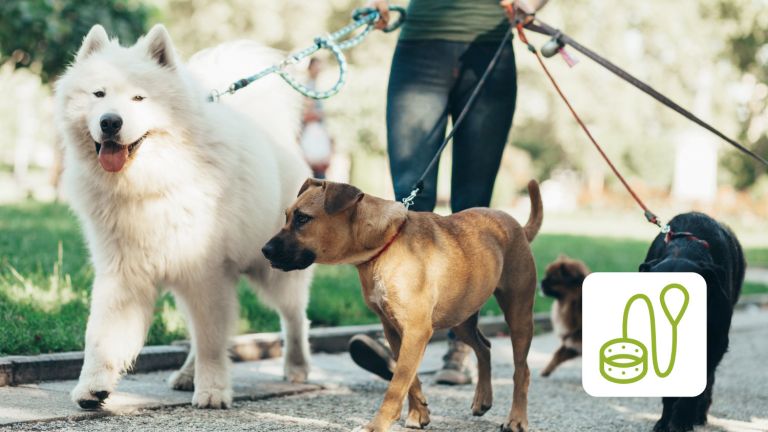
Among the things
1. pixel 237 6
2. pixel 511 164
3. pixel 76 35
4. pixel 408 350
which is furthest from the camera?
pixel 511 164

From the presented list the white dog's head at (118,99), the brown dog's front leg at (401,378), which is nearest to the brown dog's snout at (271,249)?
the brown dog's front leg at (401,378)

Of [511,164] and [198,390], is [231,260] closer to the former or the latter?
[198,390]

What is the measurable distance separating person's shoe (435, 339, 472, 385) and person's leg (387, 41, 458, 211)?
2.89 feet

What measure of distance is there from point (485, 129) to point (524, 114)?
2885 centimetres

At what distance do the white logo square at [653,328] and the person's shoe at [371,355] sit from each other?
1.16 meters

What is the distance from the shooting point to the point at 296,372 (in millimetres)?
5578

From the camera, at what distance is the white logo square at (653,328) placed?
4.29 meters

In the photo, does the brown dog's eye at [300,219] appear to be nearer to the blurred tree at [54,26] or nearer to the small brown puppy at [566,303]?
the small brown puppy at [566,303]

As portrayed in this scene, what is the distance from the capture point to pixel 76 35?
14570 mm

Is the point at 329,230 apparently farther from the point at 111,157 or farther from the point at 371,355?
the point at 371,355

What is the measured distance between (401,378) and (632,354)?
1.18m

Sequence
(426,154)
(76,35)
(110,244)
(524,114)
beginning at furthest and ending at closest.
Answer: (524,114) → (76,35) → (426,154) → (110,244)

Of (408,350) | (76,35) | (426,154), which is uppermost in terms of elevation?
(76,35)

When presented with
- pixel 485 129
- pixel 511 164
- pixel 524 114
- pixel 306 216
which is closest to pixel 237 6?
pixel 524 114
